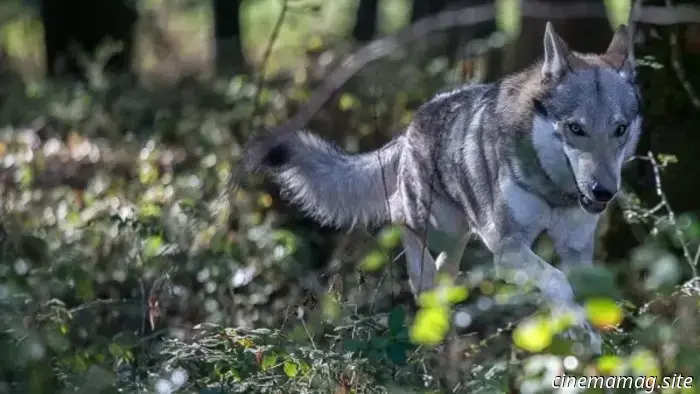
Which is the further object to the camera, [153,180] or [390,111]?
[390,111]

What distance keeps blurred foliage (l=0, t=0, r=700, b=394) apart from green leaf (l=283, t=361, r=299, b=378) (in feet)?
0.06

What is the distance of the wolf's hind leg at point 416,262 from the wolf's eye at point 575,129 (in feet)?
4.23

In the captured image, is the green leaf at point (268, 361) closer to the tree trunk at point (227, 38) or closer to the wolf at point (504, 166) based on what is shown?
the wolf at point (504, 166)

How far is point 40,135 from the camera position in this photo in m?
12.5

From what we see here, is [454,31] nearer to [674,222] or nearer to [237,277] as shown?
[237,277]

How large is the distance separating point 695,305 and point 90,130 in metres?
8.59

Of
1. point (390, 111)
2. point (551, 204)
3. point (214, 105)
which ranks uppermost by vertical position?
point (551, 204)

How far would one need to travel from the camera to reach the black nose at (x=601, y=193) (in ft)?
16.9

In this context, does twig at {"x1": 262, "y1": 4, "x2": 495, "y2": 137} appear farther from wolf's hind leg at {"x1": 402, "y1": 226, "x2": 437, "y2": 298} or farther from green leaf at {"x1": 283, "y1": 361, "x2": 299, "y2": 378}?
wolf's hind leg at {"x1": 402, "y1": 226, "x2": 437, "y2": 298}

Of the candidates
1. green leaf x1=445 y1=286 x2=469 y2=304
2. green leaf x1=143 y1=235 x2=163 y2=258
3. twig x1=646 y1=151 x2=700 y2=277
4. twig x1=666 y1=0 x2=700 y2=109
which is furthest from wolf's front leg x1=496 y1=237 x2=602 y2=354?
green leaf x1=143 y1=235 x2=163 y2=258

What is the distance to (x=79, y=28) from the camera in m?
16.5

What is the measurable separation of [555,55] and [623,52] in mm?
435

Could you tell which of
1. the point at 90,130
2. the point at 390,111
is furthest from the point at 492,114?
the point at 90,130

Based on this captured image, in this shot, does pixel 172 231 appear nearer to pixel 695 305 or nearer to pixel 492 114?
pixel 492 114
